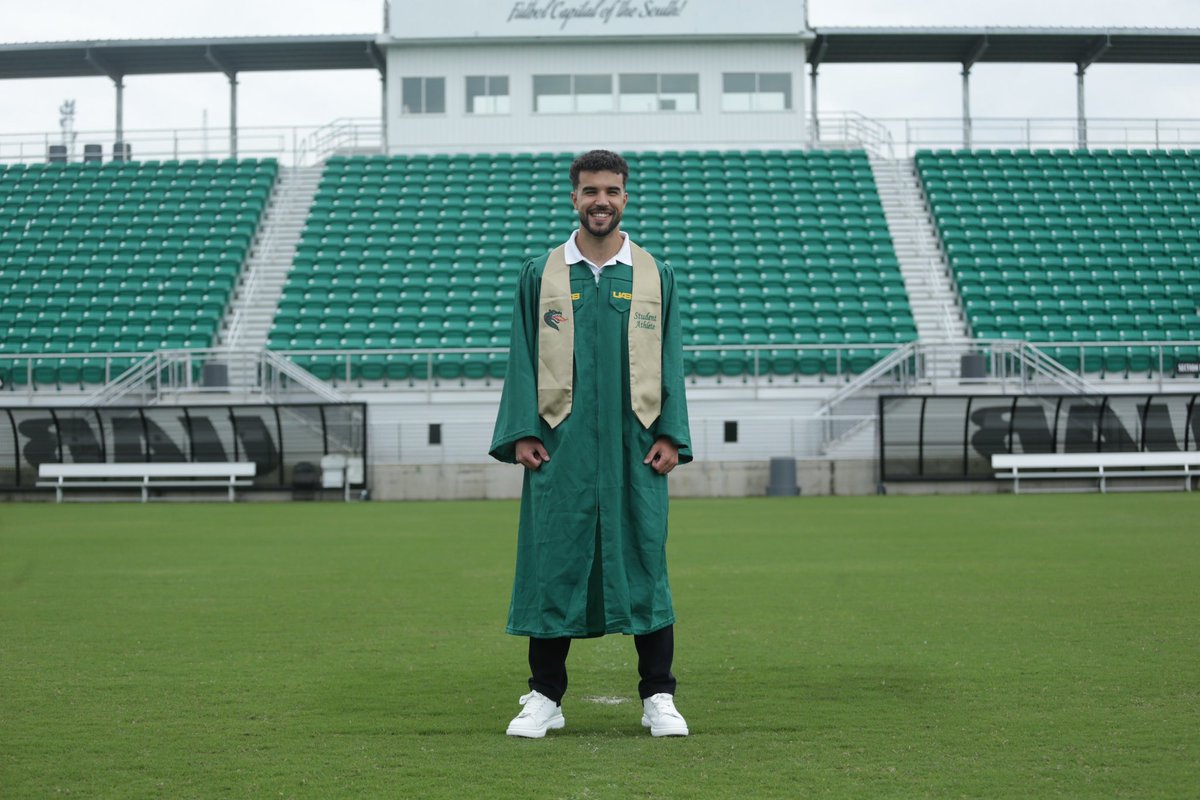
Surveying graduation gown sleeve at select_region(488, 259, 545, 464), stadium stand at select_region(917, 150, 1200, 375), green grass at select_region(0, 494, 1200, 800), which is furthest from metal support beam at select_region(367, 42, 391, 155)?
graduation gown sleeve at select_region(488, 259, 545, 464)

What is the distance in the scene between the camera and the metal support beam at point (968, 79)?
37.2 metres

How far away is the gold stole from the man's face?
16 centimetres

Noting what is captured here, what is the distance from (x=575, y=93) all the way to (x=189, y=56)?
10.9 meters

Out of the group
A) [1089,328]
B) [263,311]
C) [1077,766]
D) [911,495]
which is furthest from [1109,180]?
[1077,766]

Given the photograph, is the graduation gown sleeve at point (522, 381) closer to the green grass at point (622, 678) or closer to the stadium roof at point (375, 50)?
the green grass at point (622, 678)

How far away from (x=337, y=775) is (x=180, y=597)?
5624mm

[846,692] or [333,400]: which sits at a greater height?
[333,400]

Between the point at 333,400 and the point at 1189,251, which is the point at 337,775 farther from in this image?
the point at 1189,251

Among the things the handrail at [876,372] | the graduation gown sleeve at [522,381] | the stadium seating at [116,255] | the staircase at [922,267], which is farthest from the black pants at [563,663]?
the stadium seating at [116,255]

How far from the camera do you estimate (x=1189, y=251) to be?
32.4 meters

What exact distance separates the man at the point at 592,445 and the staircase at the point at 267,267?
66.4 feet

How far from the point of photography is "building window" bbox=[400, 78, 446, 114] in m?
36.8

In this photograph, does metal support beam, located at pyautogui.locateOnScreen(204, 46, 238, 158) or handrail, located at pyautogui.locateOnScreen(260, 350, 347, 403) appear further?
Result: metal support beam, located at pyautogui.locateOnScreen(204, 46, 238, 158)

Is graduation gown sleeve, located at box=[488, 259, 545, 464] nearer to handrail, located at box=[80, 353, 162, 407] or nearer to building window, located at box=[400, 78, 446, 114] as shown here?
handrail, located at box=[80, 353, 162, 407]
